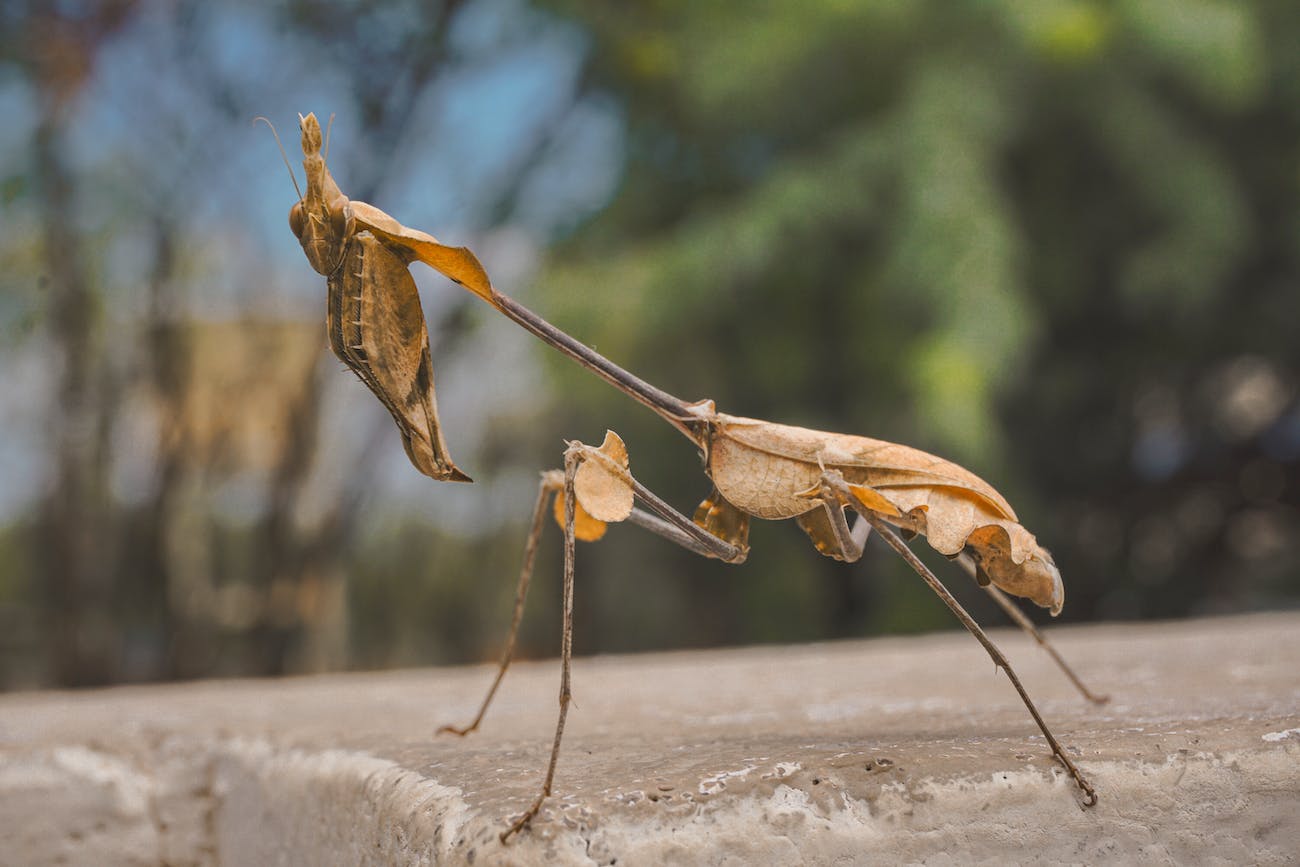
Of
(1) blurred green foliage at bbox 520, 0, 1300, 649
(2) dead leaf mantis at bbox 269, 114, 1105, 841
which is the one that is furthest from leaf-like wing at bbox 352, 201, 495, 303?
(1) blurred green foliage at bbox 520, 0, 1300, 649

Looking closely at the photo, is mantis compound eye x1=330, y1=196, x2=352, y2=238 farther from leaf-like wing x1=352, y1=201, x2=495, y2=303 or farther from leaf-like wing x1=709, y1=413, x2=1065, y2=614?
leaf-like wing x1=709, y1=413, x2=1065, y2=614

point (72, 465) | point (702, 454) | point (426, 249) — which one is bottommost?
point (702, 454)

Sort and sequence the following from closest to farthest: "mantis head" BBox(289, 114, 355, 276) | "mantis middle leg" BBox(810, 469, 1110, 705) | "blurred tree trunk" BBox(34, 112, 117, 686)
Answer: "mantis head" BBox(289, 114, 355, 276), "mantis middle leg" BBox(810, 469, 1110, 705), "blurred tree trunk" BBox(34, 112, 117, 686)

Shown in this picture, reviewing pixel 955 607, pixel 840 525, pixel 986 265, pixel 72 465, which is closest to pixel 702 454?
pixel 840 525

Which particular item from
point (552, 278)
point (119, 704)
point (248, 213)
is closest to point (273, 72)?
point (248, 213)

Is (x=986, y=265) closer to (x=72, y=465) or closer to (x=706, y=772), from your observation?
(x=706, y=772)

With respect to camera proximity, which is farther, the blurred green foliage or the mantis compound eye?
the blurred green foliage

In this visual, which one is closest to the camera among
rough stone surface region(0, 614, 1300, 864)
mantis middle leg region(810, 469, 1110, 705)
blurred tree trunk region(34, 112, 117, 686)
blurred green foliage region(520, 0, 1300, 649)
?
rough stone surface region(0, 614, 1300, 864)
